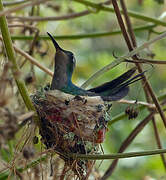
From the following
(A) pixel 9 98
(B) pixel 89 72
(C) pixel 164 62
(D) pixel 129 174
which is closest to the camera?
(A) pixel 9 98

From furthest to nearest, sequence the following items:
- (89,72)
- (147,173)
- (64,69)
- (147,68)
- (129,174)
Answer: (89,72) → (129,174) → (147,173) → (64,69) → (147,68)

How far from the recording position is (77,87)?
10.3ft

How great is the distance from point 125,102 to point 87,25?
3.18 m

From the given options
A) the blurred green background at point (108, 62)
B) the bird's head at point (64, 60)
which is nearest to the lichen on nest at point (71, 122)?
the bird's head at point (64, 60)

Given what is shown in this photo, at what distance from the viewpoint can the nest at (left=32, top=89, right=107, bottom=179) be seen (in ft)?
8.25

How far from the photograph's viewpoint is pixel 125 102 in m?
2.95

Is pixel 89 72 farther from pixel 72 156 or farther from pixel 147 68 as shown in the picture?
pixel 72 156

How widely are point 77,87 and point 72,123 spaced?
51 centimetres

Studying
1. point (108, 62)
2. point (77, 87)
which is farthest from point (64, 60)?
point (108, 62)

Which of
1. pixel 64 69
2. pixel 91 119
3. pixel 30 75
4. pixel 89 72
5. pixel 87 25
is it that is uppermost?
pixel 87 25

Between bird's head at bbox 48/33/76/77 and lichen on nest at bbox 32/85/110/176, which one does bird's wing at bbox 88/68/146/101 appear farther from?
bird's head at bbox 48/33/76/77

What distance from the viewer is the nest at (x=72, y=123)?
2.51 meters

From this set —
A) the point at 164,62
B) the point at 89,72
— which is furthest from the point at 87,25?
the point at 164,62

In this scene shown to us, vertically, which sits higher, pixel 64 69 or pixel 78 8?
pixel 78 8
